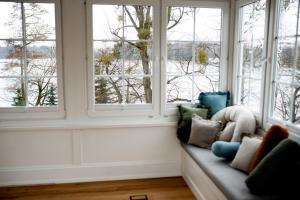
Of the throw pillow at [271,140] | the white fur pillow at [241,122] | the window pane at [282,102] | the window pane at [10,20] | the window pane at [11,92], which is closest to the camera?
the throw pillow at [271,140]

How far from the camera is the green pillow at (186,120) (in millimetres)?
3326

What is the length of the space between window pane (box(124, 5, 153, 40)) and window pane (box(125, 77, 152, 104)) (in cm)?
48

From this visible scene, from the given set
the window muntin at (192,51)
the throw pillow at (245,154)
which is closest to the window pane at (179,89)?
the window muntin at (192,51)

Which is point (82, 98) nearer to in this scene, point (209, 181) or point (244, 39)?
point (209, 181)

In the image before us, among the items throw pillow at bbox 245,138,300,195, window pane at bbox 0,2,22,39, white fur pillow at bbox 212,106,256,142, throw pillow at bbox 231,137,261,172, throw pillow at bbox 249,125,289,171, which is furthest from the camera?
window pane at bbox 0,2,22,39

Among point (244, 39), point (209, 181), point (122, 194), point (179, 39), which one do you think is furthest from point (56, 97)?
point (244, 39)

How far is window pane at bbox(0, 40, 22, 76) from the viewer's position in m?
3.19

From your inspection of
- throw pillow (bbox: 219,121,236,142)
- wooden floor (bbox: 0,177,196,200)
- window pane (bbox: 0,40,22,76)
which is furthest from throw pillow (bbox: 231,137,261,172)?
window pane (bbox: 0,40,22,76)

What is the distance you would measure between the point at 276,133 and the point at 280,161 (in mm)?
278

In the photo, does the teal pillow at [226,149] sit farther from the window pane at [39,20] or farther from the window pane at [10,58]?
the window pane at [10,58]

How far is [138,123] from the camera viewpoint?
11.1ft

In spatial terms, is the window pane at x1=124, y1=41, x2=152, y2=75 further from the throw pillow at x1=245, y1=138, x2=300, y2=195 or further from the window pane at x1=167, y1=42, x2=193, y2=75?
the throw pillow at x1=245, y1=138, x2=300, y2=195

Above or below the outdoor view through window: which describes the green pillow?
below

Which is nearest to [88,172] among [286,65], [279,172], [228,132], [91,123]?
[91,123]
